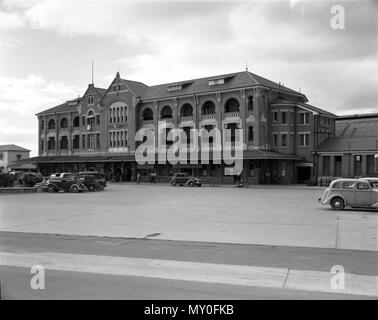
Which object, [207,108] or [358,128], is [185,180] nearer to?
[207,108]

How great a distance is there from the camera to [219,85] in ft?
197

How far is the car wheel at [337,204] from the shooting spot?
22.8 metres

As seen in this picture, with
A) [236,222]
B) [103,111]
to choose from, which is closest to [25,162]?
[103,111]

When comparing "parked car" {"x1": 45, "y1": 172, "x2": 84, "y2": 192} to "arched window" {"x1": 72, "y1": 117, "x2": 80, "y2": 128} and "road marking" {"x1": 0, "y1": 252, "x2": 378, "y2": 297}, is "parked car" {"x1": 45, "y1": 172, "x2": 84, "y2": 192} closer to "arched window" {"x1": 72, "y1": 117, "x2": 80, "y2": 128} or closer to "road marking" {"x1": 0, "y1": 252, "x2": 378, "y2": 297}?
"road marking" {"x1": 0, "y1": 252, "x2": 378, "y2": 297}

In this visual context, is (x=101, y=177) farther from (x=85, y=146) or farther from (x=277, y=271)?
(x=277, y=271)

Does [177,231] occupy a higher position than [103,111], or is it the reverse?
[103,111]

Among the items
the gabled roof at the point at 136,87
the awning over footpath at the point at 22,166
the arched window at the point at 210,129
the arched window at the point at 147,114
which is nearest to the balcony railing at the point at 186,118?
the arched window at the point at 210,129

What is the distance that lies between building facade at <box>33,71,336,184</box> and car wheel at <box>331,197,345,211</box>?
29763mm

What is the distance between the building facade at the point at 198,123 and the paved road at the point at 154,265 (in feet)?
136

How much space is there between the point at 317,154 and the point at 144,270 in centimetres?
4845

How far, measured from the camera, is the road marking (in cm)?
781

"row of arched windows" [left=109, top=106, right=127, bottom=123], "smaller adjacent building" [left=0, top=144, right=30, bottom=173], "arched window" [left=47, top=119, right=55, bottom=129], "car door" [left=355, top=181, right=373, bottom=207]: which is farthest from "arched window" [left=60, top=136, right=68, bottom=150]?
"car door" [left=355, top=181, right=373, bottom=207]

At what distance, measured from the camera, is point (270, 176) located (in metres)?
55.8

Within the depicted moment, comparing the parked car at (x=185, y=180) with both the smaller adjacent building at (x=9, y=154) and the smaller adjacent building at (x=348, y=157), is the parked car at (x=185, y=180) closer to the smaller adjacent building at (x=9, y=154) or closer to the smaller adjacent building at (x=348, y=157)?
the smaller adjacent building at (x=348, y=157)
